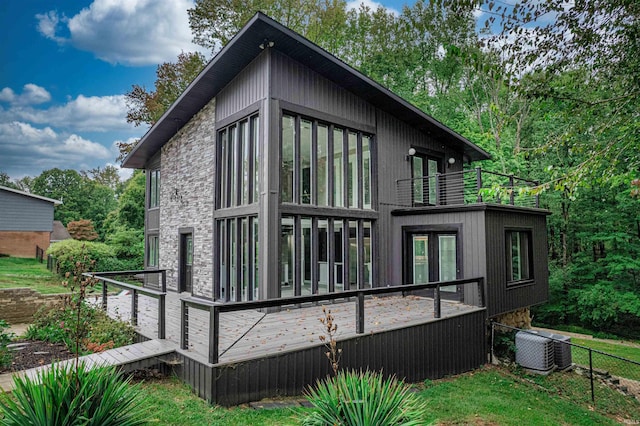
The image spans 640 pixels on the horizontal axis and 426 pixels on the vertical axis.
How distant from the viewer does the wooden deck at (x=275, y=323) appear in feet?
17.9

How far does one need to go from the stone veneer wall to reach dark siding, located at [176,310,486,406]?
5.61 m

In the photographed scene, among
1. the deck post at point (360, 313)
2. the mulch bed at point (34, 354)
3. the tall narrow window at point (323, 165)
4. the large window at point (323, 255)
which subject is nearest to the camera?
the mulch bed at point (34, 354)

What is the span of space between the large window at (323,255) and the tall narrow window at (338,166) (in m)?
0.66

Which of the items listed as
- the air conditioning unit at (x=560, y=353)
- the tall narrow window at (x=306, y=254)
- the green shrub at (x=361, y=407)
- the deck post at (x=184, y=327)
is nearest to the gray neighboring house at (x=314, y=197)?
the tall narrow window at (x=306, y=254)

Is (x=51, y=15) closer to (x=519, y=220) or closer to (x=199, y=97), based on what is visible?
(x=199, y=97)

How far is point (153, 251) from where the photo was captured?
15039mm

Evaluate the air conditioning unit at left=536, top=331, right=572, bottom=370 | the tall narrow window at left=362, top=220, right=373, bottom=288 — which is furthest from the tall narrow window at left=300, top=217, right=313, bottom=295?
the air conditioning unit at left=536, top=331, right=572, bottom=370

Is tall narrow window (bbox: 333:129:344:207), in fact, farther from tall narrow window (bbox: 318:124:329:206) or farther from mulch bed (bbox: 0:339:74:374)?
mulch bed (bbox: 0:339:74:374)

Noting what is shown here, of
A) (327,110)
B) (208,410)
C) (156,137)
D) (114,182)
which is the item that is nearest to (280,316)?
(208,410)

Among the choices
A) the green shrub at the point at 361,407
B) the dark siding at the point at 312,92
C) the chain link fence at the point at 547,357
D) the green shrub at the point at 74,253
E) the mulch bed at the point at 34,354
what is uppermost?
the dark siding at the point at 312,92

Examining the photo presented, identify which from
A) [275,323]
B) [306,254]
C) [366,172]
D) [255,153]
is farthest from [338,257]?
[255,153]

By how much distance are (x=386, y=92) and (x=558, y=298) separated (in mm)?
14258

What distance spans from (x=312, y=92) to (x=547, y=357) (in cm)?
816

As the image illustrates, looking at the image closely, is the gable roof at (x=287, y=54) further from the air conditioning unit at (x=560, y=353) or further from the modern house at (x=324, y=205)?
the air conditioning unit at (x=560, y=353)
